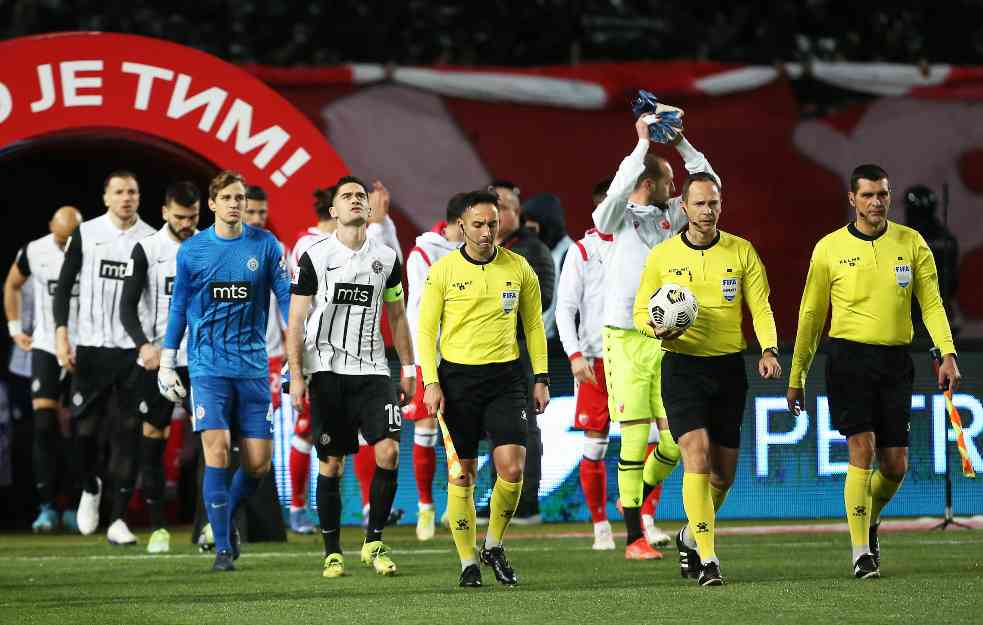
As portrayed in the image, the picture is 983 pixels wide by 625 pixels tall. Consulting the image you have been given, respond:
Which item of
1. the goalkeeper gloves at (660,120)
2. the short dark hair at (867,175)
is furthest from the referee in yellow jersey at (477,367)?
the short dark hair at (867,175)

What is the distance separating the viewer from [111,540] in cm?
1128

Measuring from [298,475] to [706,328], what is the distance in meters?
4.40

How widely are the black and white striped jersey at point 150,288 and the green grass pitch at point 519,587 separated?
1.34 meters

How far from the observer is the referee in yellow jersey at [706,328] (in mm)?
8203

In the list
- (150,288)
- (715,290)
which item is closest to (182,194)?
(150,288)

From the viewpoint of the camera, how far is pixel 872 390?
27.3 ft

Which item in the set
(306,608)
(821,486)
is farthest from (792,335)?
(306,608)

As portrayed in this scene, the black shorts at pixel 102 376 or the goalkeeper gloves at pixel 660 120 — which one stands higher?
the goalkeeper gloves at pixel 660 120

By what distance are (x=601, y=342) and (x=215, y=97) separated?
3.21m

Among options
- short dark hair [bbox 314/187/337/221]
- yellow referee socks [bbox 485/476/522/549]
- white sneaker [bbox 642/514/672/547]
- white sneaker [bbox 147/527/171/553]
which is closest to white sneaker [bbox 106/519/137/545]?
white sneaker [bbox 147/527/171/553]

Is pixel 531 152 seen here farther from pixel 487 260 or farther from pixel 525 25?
pixel 487 260

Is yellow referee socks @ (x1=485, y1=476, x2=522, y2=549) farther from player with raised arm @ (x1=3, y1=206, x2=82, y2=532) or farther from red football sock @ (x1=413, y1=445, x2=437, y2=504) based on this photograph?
player with raised arm @ (x1=3, y1=206, x2=82, y2=532)

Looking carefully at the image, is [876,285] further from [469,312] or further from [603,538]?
[603,538]

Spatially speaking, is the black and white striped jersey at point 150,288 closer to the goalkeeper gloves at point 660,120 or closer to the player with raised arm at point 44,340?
the player with raised arm at point 44,340
